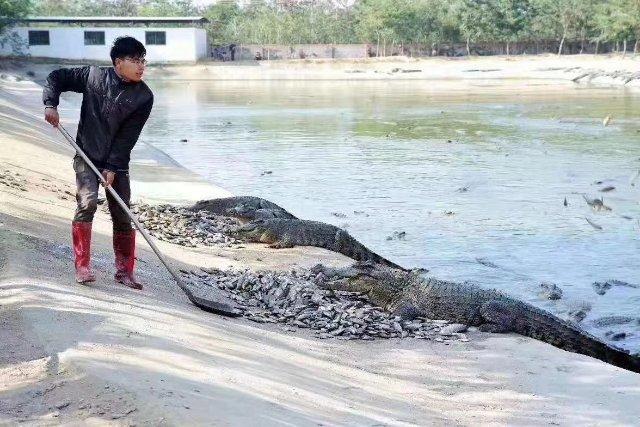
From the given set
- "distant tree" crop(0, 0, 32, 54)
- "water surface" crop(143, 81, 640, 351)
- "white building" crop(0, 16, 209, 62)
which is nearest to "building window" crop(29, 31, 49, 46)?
"white building" crop(0, 16, 209, 62)

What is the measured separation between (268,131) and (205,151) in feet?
17.0

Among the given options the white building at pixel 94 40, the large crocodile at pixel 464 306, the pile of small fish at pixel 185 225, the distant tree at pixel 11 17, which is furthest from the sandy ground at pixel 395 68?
the large crocodile at pixel 464 306

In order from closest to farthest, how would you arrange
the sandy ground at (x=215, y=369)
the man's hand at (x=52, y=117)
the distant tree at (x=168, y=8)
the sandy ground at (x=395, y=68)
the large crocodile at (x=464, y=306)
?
the sandy ground at (x=215, y=369) → the man's hand at (x=52, y=117) → the large crocodile at (x=464, y=306) → the sandy ground at (x=395, y=68) → the distant tree at (x=168, y=8)

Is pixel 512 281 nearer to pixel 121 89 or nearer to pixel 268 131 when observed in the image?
pixel 121 89

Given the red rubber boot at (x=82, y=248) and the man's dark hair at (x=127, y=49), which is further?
the red rubber boot at (x=82, y=248)

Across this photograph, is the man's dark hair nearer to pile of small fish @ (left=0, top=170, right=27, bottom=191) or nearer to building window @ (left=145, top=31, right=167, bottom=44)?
pile of small fish @ (left=0, top=170, right=27, bottom=191)

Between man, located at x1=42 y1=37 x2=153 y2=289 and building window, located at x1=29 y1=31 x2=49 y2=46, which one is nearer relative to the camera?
man, located at x1=42 y1=37 x2=153 y2=289

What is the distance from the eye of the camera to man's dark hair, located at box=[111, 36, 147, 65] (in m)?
5.77

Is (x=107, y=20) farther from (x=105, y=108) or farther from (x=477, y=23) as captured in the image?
(x=105, y=108)

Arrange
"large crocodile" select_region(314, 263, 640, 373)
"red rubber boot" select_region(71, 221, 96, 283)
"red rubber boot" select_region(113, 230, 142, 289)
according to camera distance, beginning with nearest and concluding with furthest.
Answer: "red rubber boot" select_region(71, 221, 96, 283)
"red rubber boot" select_region(113, 230, 142, 289)
"large crocodile" select_region(314, 263, 640, 373)

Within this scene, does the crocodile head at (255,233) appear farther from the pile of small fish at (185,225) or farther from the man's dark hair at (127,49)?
the man's dark hair at (127,49)

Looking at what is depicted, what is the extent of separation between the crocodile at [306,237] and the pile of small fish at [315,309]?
228 centimetres

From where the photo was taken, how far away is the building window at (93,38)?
67.4 meters

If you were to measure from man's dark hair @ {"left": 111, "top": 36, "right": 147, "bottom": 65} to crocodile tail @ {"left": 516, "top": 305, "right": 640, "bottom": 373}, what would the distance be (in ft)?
13.6
